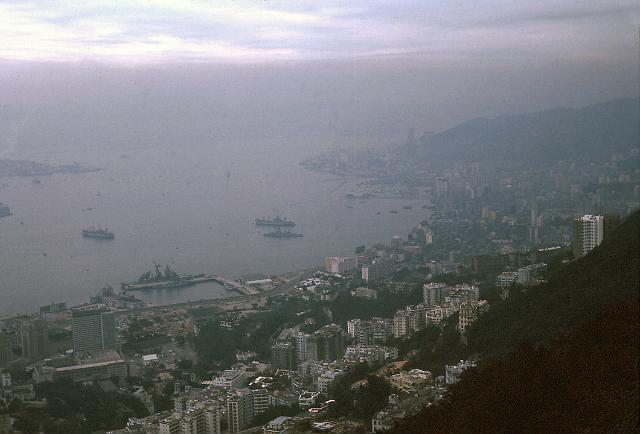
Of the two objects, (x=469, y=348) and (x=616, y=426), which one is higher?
(x=616, y=426)

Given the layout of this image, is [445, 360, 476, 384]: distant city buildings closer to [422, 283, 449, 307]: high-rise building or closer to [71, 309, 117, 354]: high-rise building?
[422, 283, 449, 307]: high-rise building

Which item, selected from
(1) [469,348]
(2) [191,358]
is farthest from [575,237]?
(2) [191,358]

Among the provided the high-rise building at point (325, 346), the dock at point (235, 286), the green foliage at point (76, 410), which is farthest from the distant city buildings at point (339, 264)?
the green foliage at point (76, 410)

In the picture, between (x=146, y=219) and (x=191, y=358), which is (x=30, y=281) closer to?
(x=191, y=358)

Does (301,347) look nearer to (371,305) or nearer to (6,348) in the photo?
(371,305)

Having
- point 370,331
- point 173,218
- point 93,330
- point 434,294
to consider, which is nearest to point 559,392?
point 370,331
